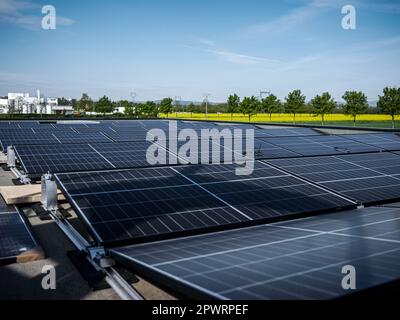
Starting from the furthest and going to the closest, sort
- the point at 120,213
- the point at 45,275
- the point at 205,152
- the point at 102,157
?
1. the point at 205,152
2. the point at 102,157
3. the point at 120,213
4. the point at 45,275

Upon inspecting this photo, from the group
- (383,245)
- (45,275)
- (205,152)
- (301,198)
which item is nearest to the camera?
(383,245)

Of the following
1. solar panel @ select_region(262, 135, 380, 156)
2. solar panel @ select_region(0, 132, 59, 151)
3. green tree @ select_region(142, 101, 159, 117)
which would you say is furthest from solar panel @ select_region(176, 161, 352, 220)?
green tree @ select_region(142, 101, 159, 117)

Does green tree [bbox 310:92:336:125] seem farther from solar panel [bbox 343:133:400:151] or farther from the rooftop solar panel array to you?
the rooftop solar panel array

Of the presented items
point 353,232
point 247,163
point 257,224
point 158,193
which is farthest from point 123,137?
point 353,232

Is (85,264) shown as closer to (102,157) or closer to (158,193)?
(158,193)

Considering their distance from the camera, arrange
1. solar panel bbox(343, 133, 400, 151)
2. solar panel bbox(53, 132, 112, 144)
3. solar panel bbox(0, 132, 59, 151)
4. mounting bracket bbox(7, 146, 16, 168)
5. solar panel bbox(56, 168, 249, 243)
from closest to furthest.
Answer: solar panel bbox(56, 168, 249, 243), mounting bracket bbox(7, 146, 16, 168), solar panel bbox(0, 132, 59, 151), solar panel bbox(343, 133, 400, 151), solar panel bbox(53, 132, 112, 144)
